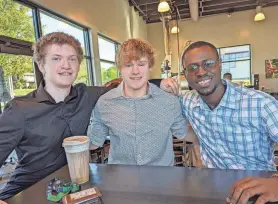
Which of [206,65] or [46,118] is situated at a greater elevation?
[206,65]

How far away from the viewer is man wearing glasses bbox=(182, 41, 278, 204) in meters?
1.34

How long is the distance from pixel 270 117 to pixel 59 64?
48.8 inches

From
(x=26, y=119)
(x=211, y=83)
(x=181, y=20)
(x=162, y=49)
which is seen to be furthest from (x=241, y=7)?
(x=26, y=119)

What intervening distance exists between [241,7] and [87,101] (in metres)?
9.10

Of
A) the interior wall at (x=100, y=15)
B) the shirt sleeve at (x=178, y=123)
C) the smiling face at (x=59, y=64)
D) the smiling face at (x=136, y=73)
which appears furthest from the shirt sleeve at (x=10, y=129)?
the interior wall at (x=100, y=15)

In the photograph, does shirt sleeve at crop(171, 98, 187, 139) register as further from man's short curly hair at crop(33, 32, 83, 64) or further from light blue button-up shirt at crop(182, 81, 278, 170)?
man's short curly hair at crop(33, 32, 83, 64)

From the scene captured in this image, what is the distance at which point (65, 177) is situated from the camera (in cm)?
109

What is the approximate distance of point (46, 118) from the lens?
4.64 ft

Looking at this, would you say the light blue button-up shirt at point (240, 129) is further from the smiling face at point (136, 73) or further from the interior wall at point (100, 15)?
the interior wall at point (100, 15)

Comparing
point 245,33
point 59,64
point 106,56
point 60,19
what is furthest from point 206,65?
point 245,33

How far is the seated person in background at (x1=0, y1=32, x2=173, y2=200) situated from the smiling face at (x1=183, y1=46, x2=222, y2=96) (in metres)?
0.73

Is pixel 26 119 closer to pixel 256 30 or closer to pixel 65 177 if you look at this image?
pixel 65 177

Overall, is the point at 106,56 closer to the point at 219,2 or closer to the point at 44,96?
the point at 219,2

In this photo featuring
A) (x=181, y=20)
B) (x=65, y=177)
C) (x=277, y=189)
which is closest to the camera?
(x=277, y=189)
